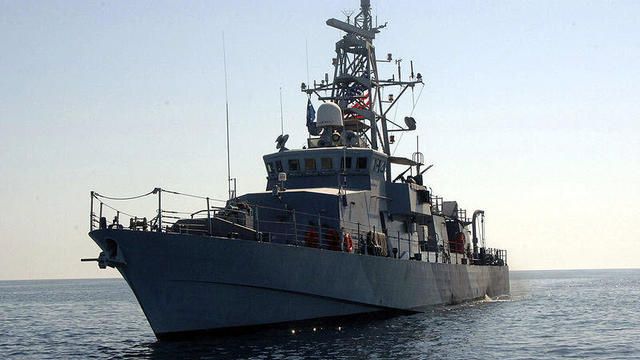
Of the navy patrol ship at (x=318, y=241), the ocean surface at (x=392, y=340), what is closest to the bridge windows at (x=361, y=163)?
the navy patrol ship at (x=318, y=241)

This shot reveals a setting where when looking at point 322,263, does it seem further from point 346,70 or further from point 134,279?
point 346,70

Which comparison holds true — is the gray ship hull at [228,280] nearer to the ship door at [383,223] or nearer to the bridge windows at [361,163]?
the ship door at [383,223]

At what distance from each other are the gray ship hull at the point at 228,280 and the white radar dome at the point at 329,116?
548 cm

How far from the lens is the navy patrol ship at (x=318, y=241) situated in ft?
53.2

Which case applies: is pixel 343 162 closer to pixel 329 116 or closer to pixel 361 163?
pixel 361 163

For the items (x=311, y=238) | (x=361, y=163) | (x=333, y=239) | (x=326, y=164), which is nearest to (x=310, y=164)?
(x=326, y=164)

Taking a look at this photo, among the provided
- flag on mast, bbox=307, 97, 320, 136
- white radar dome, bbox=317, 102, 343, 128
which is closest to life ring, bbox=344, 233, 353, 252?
white radar dome, bbox=317, 102, 343, 128

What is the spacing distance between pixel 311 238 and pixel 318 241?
461mm

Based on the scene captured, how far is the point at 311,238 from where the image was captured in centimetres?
1894

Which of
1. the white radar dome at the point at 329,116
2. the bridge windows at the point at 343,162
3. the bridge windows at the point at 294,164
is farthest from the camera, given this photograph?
the white radar dome at the point at 329,116

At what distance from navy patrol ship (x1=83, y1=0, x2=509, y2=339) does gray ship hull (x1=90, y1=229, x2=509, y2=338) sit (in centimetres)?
2

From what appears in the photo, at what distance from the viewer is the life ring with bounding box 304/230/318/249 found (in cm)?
1884

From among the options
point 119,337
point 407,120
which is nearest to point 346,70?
point 407,120

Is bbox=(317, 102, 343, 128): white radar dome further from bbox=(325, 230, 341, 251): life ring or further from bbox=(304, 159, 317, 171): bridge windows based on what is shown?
bbox=(325, 230, 341, 251): life ring
